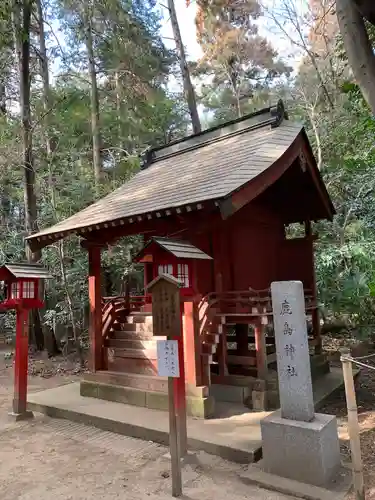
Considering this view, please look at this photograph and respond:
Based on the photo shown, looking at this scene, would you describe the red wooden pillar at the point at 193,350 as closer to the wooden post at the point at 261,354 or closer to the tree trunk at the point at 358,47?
the wooden post at the point at 261,354

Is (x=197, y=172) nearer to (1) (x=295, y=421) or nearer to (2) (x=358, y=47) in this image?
(2) (x=358, y=47)

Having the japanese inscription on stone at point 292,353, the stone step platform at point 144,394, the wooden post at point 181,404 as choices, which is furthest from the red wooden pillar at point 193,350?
the japanese inscription on stone at point 292,353

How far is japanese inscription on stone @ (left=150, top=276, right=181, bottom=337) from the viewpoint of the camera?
380cm

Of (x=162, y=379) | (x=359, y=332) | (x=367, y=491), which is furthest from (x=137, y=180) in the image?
(x=367, y=491)

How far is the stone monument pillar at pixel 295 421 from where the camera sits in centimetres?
353

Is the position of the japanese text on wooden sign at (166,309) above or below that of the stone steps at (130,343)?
A: above

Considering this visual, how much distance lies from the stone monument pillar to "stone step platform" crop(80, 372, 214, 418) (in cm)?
156

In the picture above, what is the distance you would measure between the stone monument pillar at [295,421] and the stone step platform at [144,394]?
156cm

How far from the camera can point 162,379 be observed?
586 cm

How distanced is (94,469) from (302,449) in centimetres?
220

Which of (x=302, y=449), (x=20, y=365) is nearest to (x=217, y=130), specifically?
(x=20, y=365)

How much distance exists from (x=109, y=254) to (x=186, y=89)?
238 inches

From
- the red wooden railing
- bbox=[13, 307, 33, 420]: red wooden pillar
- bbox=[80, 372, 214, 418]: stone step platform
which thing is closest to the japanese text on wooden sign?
the red wooden railing

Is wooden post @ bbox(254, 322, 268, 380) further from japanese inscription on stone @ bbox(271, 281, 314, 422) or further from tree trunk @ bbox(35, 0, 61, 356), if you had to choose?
tree trunk @ bbox(35, 0, 61, 356)
